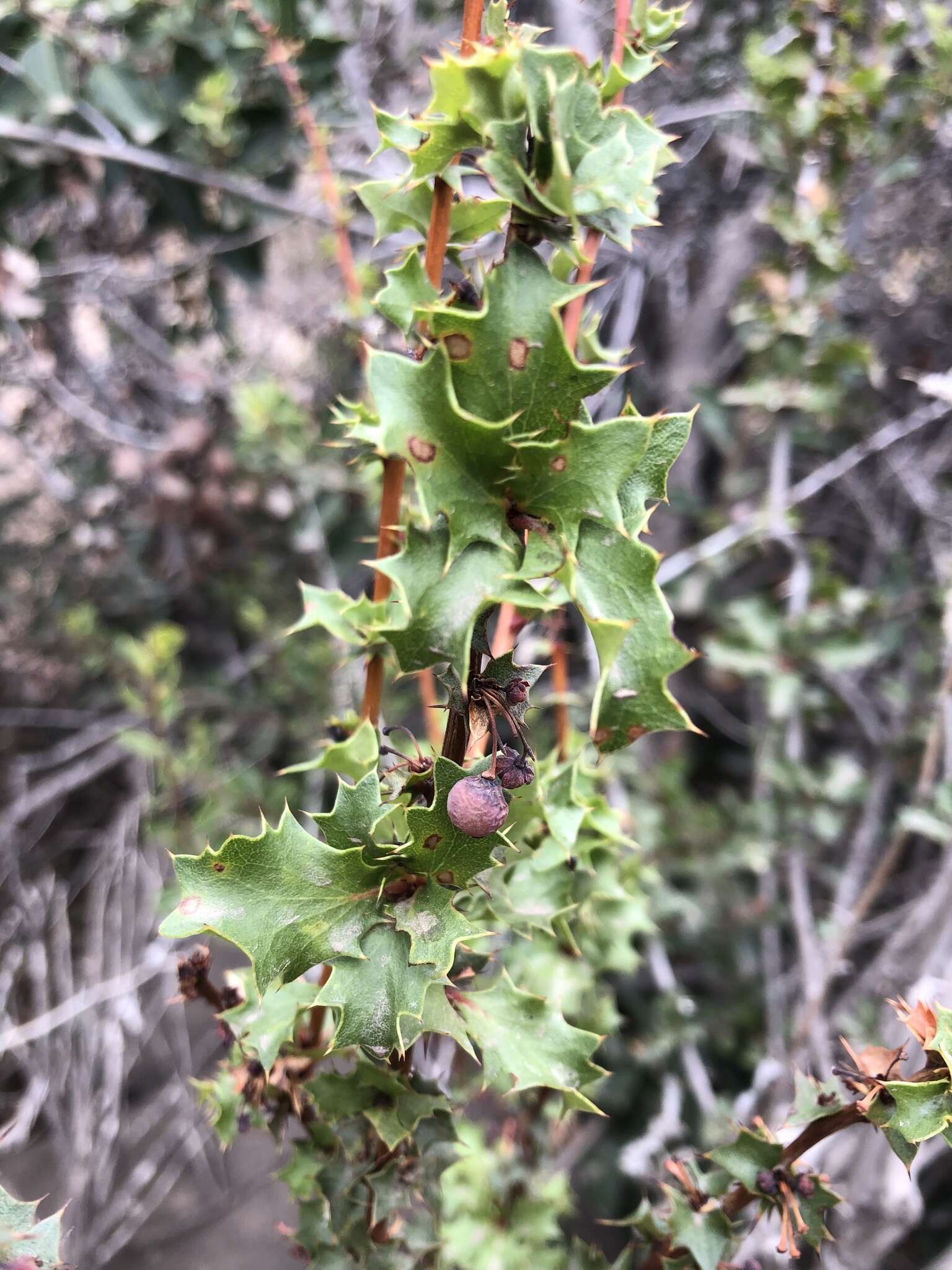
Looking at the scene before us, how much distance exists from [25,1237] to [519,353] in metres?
0.66

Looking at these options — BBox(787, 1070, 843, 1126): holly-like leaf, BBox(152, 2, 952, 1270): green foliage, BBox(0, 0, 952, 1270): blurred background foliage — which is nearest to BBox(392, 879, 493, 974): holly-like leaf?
BBox(152, 2, 952, 1270): green foliage

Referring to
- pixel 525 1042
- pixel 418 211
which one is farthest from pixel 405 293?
pixel 525 1042

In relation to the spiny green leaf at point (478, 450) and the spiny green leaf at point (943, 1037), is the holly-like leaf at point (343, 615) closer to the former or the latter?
the spiny green leaf at point (478, 450)

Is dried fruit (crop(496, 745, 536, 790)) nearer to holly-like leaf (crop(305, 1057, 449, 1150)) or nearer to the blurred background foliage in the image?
holly-like leaf (crop(305, 1057, 449, 1150))

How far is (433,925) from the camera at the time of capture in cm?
53

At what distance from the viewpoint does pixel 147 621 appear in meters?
2.40

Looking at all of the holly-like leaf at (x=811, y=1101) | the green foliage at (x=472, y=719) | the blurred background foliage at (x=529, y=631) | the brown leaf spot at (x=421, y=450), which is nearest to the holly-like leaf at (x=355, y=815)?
the green foliage at (x=472, y=719)

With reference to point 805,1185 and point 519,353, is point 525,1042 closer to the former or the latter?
point 805,1185

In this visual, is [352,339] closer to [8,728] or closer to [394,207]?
[394,207]

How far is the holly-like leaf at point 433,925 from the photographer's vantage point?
51cm

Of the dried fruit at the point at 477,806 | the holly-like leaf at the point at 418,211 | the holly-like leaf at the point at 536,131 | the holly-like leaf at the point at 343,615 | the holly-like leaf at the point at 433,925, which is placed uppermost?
the holly-like leaf at the point at 536,131

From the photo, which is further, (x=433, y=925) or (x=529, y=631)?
(x=529, y=631)

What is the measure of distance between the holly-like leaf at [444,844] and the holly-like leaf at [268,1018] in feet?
0.52

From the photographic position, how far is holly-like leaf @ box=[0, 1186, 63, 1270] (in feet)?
1.62
